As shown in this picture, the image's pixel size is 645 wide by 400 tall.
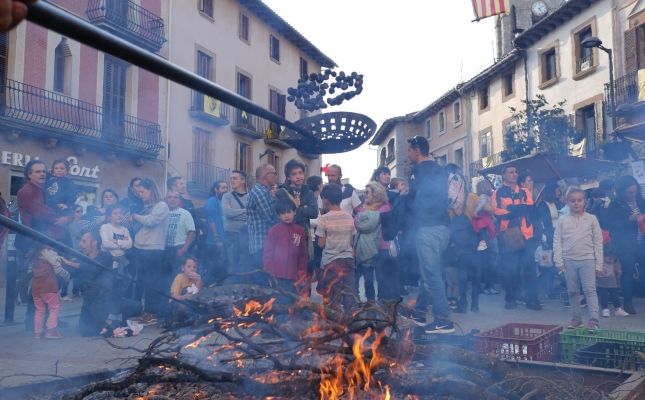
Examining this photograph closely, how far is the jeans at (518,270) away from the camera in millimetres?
7859

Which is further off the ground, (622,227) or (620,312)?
(622,227)

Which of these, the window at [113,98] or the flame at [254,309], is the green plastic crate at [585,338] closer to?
the flame at [254,309]

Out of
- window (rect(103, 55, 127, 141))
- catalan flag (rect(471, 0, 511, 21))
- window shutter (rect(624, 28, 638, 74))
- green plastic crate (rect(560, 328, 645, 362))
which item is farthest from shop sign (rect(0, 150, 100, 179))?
window shutter (rect(624, 28, 638, 74))

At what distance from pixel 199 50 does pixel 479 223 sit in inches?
707

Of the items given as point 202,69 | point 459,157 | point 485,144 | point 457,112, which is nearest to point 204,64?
point 202,69

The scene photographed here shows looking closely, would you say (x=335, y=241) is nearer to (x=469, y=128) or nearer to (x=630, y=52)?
(x=630, y=52)

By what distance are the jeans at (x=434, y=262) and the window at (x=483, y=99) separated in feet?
88.8

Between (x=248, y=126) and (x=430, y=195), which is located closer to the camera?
(x=430, y=195)

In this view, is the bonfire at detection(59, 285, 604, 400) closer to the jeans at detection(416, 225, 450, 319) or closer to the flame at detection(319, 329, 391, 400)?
the flame at detection(319, 329, 391, 400)

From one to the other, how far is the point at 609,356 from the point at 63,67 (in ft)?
52.8

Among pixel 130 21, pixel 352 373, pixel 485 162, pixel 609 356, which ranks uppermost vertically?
pixel 130 21

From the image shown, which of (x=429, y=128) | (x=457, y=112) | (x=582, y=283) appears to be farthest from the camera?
(x=429, y=128)

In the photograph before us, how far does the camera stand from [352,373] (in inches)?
112

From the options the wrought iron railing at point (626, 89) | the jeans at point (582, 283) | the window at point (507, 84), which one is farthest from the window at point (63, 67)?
the window at point (507, 84)
